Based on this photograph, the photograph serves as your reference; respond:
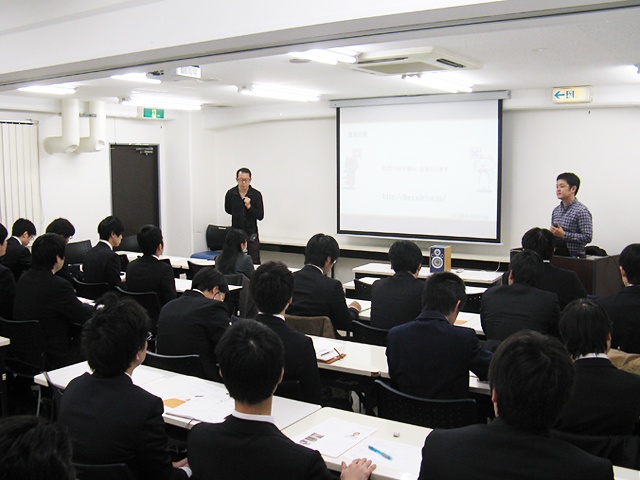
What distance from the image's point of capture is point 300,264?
10070 mm

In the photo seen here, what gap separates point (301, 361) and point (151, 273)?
273 centimetres

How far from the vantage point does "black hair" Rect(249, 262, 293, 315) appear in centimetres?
333

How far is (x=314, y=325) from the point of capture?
4355mm

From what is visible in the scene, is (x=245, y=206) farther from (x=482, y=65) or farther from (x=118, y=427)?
(x=118, y=427)

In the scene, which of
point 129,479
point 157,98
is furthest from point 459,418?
point 157,98

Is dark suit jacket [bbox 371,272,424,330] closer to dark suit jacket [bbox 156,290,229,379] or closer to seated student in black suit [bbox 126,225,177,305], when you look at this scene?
dark suit jacket [bbox 156,290,229,379]

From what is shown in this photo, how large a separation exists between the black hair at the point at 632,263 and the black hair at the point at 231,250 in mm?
3448

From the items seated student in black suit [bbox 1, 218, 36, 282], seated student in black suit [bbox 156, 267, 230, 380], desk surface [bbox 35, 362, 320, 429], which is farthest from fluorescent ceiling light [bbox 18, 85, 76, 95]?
desk surface [bbox 35, 362, 320, 429]

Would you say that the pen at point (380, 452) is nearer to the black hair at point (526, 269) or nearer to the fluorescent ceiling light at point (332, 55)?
the black hair at point (526, 269)

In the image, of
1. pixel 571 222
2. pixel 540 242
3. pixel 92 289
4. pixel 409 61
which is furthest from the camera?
pixel 571 222

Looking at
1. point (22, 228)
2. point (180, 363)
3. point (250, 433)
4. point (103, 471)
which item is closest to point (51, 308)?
point (180, 363)

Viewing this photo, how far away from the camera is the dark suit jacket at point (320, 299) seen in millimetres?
4500

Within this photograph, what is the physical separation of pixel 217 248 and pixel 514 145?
4.93 m

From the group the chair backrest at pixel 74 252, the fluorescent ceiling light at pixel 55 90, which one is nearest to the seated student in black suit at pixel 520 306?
the chair backrest at pixel 74 252
